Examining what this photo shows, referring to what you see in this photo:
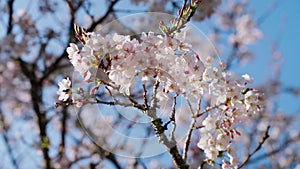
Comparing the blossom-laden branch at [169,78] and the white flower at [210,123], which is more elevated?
the blossom-laden branch at [169,78]

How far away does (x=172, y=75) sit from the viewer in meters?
1.72

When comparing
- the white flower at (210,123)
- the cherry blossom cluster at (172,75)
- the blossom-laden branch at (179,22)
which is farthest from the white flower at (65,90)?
the white flower at (210,123)

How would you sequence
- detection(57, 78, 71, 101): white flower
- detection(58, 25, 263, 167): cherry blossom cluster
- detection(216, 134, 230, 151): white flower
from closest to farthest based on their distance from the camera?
detection(58, 25, 263, 167): cherry blossom cluster
detection(57, 78, 71, 101): white flower
detection(216, 134, 230, 151): white flower

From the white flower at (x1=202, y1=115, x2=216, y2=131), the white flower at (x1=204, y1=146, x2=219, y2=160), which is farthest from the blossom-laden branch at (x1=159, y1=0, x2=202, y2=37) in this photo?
the white flower at (x1=204, y1=146, x2=219, y2=160)

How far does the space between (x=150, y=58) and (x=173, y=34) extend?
16 cm

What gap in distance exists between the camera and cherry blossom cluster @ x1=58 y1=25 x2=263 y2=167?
1.66 meters

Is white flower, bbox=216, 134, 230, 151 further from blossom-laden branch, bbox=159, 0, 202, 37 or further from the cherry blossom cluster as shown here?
blossom-laden branch, bbox=159, 0, 202, 37

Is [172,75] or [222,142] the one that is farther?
[222,142]

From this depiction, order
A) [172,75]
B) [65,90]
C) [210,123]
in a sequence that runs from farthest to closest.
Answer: [210,123] → [65,90] → [172,75]

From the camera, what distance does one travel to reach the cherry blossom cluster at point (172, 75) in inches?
65.3

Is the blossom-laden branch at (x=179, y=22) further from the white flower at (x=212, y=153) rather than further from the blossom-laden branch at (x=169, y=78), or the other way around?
the white flower at (x=212, y=153)

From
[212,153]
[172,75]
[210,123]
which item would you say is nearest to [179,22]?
[172,75]

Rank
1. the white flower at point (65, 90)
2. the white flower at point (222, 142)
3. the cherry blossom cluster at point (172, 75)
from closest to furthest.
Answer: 1. the cherry blossom cluster at point (172, 75)
2. the white flower at point (65, 90)
3. the white flower at point (222, 142)

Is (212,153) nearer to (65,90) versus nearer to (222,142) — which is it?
(222,142)
